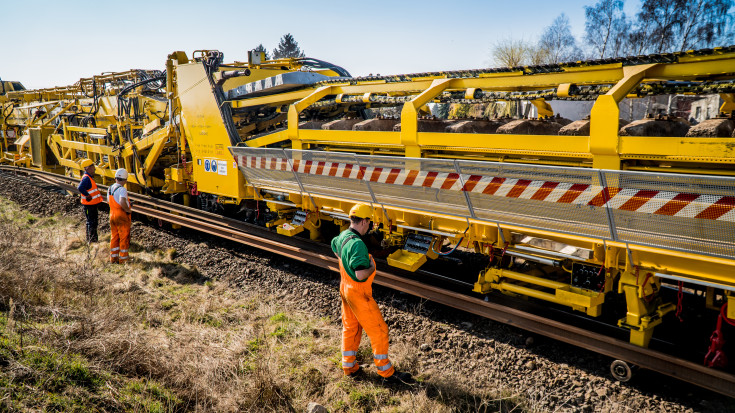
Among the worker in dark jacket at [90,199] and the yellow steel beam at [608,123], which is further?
the worker in dark jacket at [90,199]

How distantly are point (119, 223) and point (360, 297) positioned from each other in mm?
5031

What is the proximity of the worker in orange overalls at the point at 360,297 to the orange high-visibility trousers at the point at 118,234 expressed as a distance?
4.65 meters

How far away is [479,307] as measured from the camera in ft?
14.8

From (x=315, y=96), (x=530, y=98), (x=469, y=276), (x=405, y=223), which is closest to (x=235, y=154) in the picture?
(x=315, y=96)

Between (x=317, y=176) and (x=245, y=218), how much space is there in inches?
119

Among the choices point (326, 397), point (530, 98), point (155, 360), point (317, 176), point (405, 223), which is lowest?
point (326, 397)

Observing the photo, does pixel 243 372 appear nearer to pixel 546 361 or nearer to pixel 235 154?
pixel 546 361

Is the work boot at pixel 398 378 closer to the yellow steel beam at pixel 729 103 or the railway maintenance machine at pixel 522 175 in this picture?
the railway maintenance machine at pixel 522 175

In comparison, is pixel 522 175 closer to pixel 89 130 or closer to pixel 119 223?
pixel 119 223

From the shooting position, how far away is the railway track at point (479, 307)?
3340 millimetres

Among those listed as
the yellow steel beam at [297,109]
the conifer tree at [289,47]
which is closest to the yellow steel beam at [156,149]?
the yellow steel beam at [297,109]

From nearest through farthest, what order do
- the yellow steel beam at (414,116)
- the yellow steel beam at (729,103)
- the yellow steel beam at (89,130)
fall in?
the yellow steel beam at (729,103), the yellow steel beam at (414,116), the yellow steel beam at (89,130)

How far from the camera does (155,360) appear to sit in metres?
3.64

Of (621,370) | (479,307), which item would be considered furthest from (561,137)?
(621,370)
